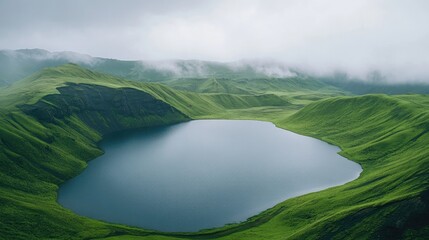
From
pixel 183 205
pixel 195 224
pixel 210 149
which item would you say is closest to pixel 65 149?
pixel 210 149

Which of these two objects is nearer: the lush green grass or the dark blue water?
the lush green grass

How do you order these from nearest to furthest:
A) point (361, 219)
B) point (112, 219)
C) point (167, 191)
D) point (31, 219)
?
point (361, 219), point (31, 219), point (112, 219), point (167, 191)

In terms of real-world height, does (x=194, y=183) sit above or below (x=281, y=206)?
above

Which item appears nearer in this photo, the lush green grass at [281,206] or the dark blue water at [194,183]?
the lush green grass at [281,206]

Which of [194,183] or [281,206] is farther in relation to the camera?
[194,183]

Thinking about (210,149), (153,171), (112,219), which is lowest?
(112,219)

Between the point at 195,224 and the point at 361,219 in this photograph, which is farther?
the point at 195,224

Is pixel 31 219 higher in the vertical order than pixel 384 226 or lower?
higher

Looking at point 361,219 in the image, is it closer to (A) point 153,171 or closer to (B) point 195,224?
(B) point 195,224
